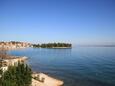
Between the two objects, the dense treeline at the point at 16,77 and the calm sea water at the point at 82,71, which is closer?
the dense treeline at the point at 16,77

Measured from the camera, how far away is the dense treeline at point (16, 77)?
111 ft

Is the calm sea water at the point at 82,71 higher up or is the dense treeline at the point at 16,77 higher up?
the dense treeline at the point at 16,77

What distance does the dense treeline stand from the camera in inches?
1332

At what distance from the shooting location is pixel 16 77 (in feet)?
125

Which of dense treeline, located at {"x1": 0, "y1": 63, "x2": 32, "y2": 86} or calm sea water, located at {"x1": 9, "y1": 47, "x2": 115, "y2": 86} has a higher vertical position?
dense treeline, located at {"x1": 0, "y1": 63, "x2": 32, "y2": 86}

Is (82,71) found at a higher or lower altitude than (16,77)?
lower

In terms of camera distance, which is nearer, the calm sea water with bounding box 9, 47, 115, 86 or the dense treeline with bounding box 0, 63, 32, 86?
the dense treeline with bounding box 0, 63, 32, 86

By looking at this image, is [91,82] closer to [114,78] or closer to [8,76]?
[114,78]

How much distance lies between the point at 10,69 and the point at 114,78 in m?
39.6

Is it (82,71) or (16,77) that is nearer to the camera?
(16,77)

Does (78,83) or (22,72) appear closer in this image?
(22,72)

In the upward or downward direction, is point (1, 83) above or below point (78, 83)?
above


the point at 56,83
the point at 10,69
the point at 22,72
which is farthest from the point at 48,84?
the point at 10,69

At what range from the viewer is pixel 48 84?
50.7 m
